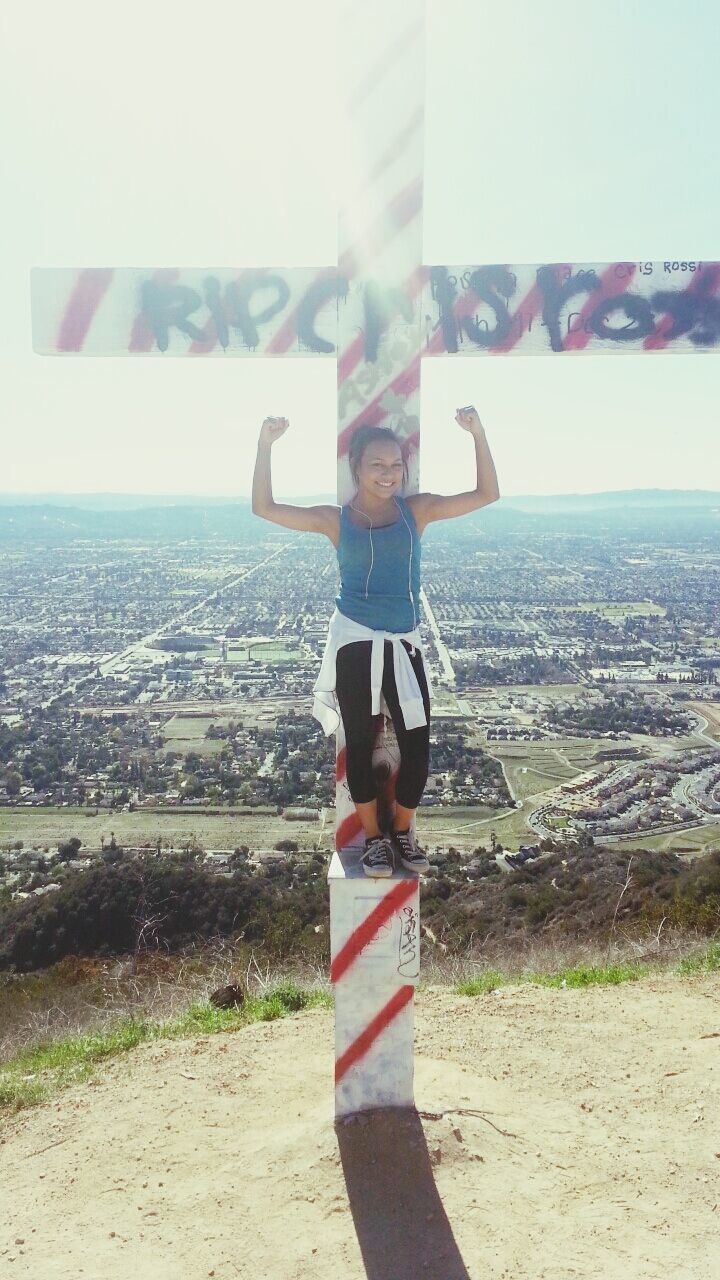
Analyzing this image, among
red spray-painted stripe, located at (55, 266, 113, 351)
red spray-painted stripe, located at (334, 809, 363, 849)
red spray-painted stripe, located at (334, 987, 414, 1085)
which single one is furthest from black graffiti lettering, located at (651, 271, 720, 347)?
red spray-painted stripe, located at (334, 987, 414, 1085)

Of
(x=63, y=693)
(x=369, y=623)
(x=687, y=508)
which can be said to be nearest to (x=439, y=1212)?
(x=369, y=623)

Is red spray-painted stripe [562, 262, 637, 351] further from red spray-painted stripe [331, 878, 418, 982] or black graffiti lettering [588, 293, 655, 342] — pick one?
red spray-painted stripe [331, 878, 418, 982]

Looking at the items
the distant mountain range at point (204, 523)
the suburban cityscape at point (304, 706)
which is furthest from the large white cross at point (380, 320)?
the distant mountain range at point (204, 523)

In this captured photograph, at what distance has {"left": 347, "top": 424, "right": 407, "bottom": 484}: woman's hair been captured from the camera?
11.3 feet

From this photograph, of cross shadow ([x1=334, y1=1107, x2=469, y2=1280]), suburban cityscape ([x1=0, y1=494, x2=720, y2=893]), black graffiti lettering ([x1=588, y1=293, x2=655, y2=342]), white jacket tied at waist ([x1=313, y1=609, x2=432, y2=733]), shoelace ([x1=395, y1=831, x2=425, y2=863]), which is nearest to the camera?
cross shadow ([x1=334, y1=1107, x2=469, y2=1280])

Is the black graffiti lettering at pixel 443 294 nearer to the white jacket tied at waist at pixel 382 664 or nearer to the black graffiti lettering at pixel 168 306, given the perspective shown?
the black graffiti lettering at pixel 168 306

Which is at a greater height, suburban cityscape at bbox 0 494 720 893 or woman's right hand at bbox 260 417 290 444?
woman's right hand at bbox 260 417 290 444

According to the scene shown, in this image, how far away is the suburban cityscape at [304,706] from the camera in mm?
20484

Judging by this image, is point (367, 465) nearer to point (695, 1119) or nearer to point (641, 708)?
point (695, 1119)

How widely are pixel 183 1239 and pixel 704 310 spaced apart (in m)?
3.99

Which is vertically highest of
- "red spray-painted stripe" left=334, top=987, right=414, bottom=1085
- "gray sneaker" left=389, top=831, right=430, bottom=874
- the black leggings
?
the black leggings

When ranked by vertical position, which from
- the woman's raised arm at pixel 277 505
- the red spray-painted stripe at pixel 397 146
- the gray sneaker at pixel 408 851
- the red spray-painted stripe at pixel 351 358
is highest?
the red spray-painted stripe at pixel 397 146

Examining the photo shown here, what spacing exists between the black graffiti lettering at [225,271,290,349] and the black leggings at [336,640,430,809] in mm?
1434

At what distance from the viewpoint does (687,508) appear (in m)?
140
